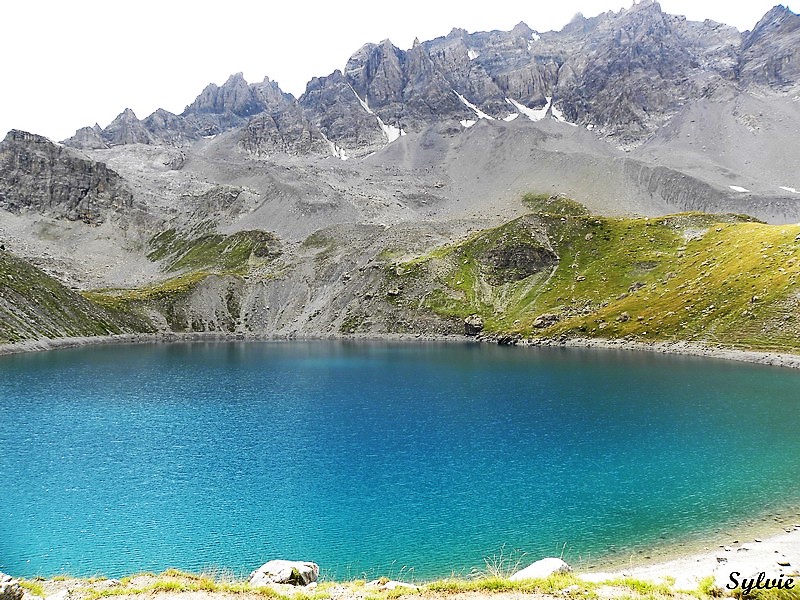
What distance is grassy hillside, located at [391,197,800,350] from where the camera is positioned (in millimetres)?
117062

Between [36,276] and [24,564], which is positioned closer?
[24,564]

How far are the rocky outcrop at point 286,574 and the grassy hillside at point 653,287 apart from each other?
113317 mm

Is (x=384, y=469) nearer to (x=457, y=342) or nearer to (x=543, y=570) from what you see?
(x=543, y=570)

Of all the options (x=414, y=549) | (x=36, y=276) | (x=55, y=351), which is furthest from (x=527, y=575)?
(x=36, y=276)

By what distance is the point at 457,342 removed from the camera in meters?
176

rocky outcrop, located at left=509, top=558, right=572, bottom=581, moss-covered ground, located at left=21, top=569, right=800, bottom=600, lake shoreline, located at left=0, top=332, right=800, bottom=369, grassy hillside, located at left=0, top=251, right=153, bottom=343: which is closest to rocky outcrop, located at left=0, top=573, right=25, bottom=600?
moss-covered ground, located at left=21, top=569, right=800, bottom=600

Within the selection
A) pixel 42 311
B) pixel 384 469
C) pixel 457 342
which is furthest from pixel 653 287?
pixel 42 311

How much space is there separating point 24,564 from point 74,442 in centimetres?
3076

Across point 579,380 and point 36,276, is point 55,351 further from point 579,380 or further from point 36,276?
point 579,380

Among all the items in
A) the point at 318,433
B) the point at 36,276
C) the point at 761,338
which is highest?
Answer: the point at 36,276

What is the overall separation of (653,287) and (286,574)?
152 meters

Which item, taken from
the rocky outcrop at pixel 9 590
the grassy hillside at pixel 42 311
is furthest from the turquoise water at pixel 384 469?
the grassy hillside at pixel 42 311

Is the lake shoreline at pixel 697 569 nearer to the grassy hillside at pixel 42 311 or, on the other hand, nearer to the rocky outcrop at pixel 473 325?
the rocky outcrop at pixel 473 325

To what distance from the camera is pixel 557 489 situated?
4159 cm
